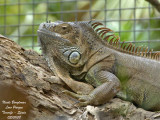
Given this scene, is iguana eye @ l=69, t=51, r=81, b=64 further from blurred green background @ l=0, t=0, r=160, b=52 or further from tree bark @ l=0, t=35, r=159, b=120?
blurred green background @ l=0, t=0, r=160, b=52

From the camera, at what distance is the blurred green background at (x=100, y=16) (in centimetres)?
706

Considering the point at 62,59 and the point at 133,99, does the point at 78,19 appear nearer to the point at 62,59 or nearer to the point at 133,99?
the point at 62,59

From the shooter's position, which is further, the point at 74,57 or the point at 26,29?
the point at 26,29

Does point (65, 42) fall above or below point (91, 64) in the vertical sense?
above

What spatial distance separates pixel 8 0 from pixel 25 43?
2.48 m

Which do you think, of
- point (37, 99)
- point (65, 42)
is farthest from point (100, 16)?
point (37, 99)

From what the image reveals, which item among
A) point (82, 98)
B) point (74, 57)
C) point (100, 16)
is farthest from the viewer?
point (100, 16)

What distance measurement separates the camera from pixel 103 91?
14.3ft

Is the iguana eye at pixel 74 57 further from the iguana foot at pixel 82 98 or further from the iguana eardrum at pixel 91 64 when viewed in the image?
the iguana foot at pixel 82 98

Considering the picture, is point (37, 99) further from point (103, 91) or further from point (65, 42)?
point (65, 42)

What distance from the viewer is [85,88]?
4559 millimetres

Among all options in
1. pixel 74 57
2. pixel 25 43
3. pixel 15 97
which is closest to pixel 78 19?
pixel 74 57

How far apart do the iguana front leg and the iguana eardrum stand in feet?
0.08

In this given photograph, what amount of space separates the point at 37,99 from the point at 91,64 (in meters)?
1.09
